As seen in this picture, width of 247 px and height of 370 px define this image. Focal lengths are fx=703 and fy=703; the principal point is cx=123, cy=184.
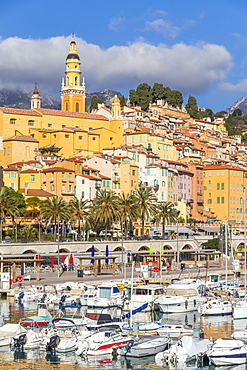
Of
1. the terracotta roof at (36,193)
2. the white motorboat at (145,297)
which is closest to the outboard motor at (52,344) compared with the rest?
the white motorboat at (145,297)

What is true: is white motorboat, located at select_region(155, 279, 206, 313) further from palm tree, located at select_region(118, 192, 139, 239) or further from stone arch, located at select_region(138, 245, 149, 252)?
stone arch, located at select_region(138, 245, 149, 252)

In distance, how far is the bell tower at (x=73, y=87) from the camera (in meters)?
150

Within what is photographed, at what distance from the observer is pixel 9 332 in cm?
4028

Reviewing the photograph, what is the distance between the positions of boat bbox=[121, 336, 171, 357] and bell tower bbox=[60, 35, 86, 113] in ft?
376

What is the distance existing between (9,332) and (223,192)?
314 feet

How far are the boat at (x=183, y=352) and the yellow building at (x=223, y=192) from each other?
309 ft

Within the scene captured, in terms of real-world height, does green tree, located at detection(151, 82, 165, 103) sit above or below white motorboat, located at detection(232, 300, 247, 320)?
above

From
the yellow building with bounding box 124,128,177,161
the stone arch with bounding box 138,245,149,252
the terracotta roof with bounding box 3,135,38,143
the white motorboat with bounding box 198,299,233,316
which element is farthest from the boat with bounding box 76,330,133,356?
the yellow building with bounding box 124,128,177,161

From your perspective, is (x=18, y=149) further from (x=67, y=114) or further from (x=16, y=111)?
(x=67, y=114)

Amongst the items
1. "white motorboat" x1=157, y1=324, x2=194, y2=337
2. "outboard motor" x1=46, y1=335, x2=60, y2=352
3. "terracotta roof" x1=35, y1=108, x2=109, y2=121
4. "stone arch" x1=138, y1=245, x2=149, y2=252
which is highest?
"terracotta roof" x1=35, y1=108, x2=109, y2=121

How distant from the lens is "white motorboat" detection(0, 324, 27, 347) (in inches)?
1559

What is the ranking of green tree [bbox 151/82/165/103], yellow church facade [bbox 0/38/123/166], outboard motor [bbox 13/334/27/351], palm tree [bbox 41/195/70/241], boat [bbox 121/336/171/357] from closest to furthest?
1. boat [bbox 121/336/171/357]
2. outboard motor [bbox 13/334/27/351]
3. palm tree [bbox 41/195/70/241]
4. yellow church facade [bbox 0/38/123/166]
5. green tree [bbox 151/82/165/103]

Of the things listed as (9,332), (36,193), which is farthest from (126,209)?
(9,332)

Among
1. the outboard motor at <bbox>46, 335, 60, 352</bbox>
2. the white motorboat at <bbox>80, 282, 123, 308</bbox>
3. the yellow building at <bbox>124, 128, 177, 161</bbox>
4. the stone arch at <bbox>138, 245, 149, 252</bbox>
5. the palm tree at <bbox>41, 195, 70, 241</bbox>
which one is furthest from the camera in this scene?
the yellow building at <bbox>124, 128, 177, 161</bbox>
